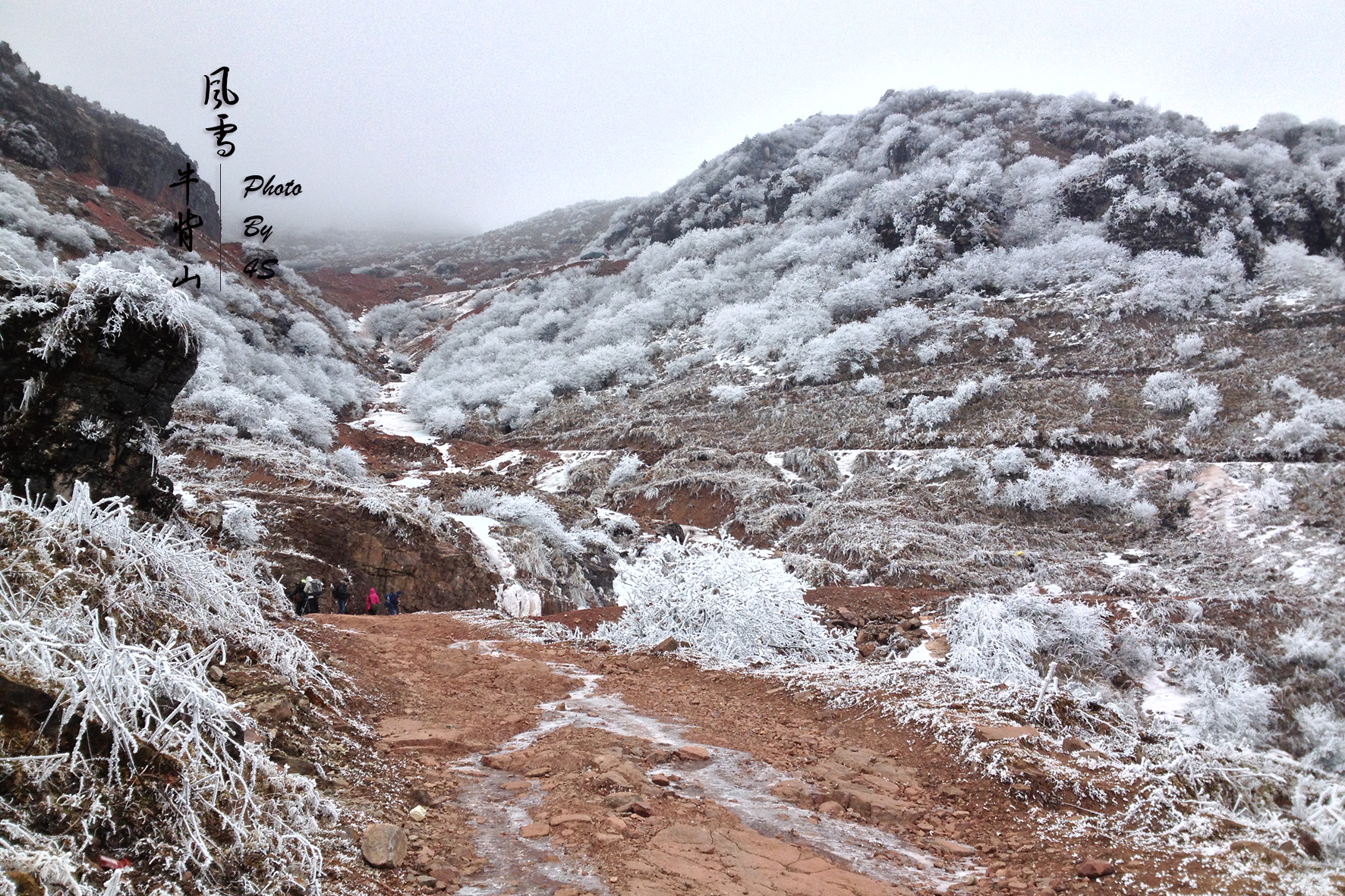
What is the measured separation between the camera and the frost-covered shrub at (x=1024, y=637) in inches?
281

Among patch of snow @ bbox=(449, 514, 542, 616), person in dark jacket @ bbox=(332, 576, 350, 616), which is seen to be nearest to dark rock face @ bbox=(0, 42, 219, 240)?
patch of snow @ bbox=(449, 514, 542, 616)

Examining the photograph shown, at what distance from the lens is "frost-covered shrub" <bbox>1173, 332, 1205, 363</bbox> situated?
2658 cm

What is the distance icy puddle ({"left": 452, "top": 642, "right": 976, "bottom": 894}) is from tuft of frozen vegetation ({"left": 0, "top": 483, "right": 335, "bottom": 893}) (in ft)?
2.55

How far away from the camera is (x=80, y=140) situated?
4159cm

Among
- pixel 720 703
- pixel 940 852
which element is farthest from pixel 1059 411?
pixel 940 852

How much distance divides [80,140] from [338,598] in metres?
47.5

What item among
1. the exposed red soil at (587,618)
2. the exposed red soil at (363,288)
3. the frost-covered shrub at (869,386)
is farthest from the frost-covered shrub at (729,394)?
the exposed red soil at (363,288)

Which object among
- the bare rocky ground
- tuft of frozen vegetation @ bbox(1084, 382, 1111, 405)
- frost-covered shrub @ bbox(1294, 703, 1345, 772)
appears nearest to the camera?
the bare rocky ground

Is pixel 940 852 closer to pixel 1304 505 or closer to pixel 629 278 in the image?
pixel 1304 505

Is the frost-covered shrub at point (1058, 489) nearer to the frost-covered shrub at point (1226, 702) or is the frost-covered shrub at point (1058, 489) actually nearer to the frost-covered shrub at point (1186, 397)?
the frost-covered shrub at point (1186, 397)

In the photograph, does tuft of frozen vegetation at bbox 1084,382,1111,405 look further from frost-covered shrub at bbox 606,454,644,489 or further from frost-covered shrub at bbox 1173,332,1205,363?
frost-covered shrub at bbox 606,454,644,489

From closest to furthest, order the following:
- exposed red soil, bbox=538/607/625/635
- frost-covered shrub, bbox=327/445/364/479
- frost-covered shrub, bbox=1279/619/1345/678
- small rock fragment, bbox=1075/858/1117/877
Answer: small rock fragment, bbox=1075/858/1117/877
frost-covered shrub, bbox=1279/619/1345/678
exposed red soil, bbox=538/607/625/635
frost-covered shrub, bbox=327/445/364/479

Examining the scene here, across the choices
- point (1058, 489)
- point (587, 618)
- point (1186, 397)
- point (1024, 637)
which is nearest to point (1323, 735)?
point (1024, 637)

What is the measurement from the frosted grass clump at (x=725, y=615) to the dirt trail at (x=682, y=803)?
173 centimetres
